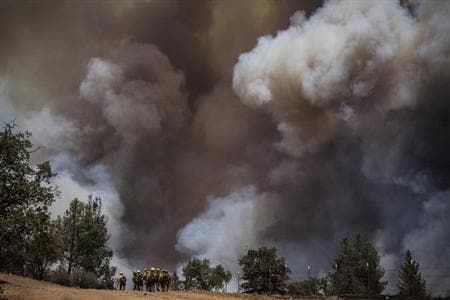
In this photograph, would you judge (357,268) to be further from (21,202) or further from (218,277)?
(21,202)

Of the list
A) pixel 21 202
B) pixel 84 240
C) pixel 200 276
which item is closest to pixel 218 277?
pixel 200 276

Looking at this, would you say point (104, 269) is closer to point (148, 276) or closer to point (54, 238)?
point (148, 276)

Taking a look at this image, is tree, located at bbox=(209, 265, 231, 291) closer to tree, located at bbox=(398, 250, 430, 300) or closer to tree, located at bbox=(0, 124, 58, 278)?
tree, located at bbox=(398, 250, 430, 300)

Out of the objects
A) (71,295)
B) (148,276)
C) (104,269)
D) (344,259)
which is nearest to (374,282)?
(344,259)

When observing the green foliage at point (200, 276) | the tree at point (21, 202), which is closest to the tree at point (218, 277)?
the green foliage at point (200, 276)

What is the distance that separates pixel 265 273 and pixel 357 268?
30.3 m

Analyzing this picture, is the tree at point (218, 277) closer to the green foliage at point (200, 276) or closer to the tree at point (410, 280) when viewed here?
the green foliage at point (200, 276)

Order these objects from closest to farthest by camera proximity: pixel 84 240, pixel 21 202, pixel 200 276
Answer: pixel 21 202, pixel 84 240, pixel 200 276

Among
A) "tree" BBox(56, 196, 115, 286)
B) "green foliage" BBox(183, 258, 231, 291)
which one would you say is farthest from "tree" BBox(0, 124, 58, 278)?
"green foliage" BBox(183, 258, 231, 291)

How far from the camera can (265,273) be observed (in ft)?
299

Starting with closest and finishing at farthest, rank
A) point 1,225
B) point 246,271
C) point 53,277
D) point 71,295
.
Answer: point 1,225, point 71,295, point 53,277, point 246,271

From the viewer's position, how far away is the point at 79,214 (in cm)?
8806

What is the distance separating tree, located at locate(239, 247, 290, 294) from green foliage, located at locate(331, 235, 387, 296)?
877 inches

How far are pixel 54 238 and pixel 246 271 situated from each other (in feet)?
213
